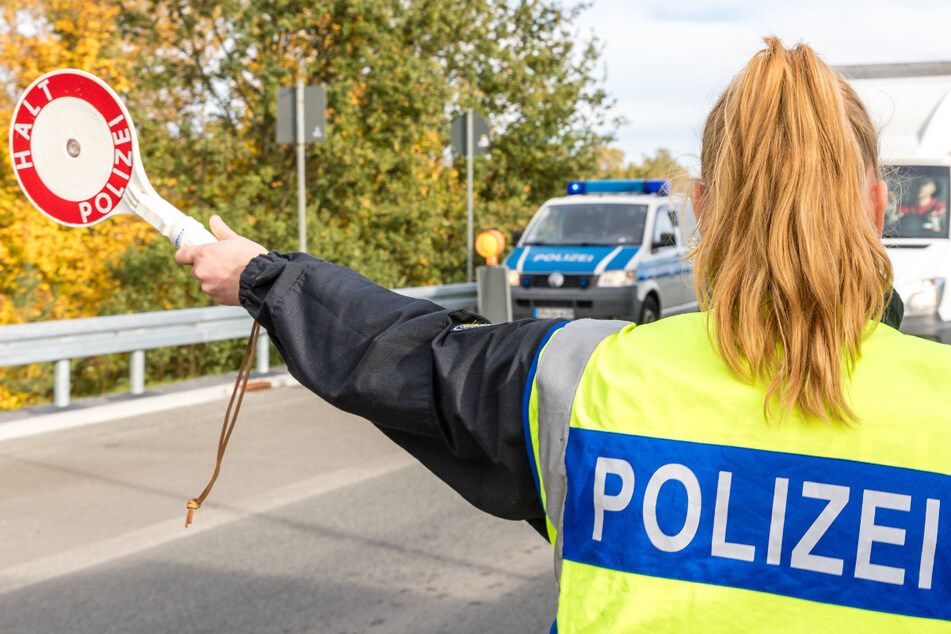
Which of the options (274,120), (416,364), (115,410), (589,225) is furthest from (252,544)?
(274,120)

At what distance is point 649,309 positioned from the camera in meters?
13.9

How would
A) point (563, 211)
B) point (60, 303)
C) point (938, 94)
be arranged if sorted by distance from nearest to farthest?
point (938, 94), point (60, 303), point (563, 211)

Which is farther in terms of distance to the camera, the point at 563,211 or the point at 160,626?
the point at 563,211

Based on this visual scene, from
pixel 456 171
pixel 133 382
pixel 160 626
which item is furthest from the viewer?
pixel 456 171

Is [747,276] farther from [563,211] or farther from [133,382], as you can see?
[563,211]

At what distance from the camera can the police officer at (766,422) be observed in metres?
1.27


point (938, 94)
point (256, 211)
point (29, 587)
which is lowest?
point (29, 587)

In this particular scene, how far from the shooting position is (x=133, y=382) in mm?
9117

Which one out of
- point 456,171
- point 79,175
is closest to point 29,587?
point 79,175

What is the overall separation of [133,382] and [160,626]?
17.0ft

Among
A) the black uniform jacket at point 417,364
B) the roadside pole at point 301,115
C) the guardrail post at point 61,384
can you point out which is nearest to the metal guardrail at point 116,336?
the guardrail post at point 61,384

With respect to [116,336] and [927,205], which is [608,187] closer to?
[927,205]

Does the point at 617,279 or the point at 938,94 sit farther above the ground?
the point at 938,94

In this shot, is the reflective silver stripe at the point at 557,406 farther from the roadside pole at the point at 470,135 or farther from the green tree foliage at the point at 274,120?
the roadside pole at the point at 470,135
